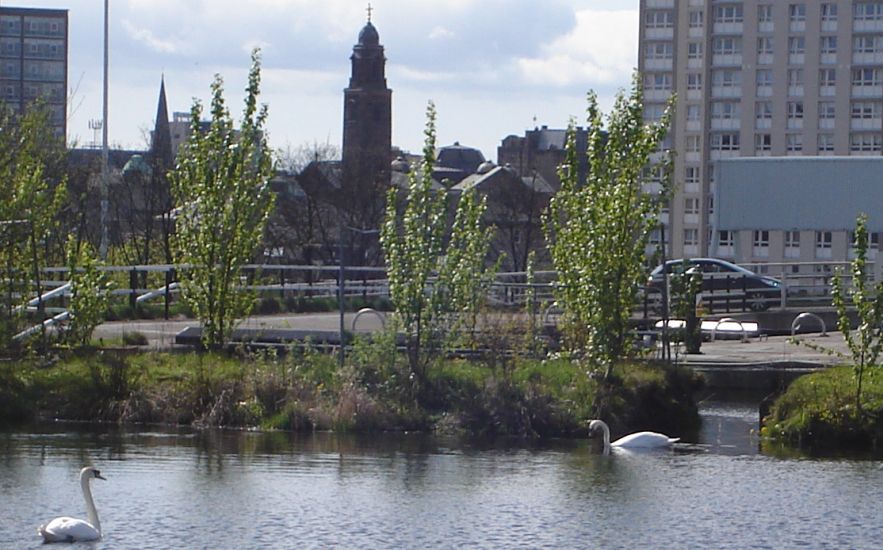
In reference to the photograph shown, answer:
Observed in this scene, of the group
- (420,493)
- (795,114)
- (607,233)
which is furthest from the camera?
(795,114)

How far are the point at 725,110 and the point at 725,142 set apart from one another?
7.36 ft

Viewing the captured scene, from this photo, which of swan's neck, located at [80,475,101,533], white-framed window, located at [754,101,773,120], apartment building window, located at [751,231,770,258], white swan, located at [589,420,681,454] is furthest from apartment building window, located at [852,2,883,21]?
swan's neck, located at [80,475,101,533]

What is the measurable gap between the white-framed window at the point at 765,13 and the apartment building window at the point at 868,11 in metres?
5.58

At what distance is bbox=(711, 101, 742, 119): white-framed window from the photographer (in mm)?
124562

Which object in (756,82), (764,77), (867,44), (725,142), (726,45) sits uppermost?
(726,45)

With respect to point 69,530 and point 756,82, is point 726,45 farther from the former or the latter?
point 69,530

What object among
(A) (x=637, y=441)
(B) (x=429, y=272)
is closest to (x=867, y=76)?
(B) (x=429, y=272)

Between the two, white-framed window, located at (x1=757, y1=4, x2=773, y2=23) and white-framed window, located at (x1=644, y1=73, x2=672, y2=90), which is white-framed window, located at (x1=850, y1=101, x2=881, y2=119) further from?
white-framed window, located at (x1=644, y1=73, x2=672, y2=90)

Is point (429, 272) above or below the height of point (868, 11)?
below

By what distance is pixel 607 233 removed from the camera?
104ft

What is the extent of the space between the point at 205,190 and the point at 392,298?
14.6 ft

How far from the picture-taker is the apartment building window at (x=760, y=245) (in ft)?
359

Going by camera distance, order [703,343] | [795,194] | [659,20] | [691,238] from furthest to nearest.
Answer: [659,20]
[691,238]
[795,194]
[703,343]

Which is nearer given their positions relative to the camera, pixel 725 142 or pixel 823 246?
pixel 823 246
